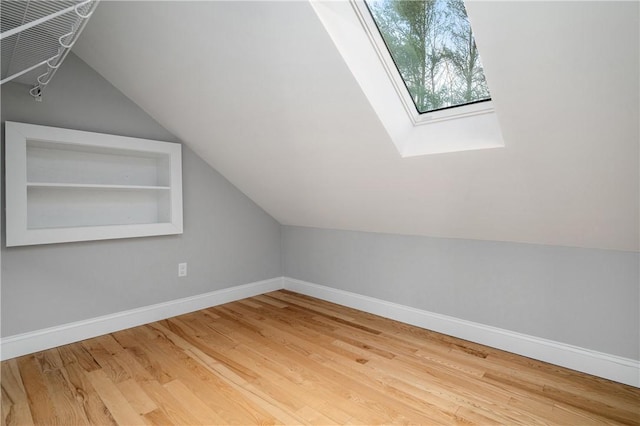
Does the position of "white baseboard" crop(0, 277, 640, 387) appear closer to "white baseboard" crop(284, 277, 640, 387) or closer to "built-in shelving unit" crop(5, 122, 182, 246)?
"white baseboard" crop(284, 277, 640, 387)

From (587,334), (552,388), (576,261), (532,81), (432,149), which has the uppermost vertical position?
(532,81)

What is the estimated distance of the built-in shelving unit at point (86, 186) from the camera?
2.10 meters

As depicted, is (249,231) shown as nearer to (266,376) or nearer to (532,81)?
(266,376)

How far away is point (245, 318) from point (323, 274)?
0.84 m

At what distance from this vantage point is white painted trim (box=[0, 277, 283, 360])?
7.03 ft

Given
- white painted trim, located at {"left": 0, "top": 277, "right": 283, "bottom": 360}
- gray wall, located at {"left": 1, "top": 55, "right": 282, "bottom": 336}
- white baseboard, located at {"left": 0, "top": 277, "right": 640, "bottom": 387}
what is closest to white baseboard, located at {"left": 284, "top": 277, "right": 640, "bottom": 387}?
white baseboard, located at {"left": 0, "top": 277, "right": 640, "bottom": 387}

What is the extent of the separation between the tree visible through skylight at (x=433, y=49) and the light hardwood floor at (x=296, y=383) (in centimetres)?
146

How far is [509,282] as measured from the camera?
7.22 ft

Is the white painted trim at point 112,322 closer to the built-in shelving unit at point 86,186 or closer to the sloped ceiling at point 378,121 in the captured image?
the built-in shelving unit at point 86,186

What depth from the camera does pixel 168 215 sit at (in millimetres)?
2820

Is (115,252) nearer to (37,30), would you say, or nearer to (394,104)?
(37,30)

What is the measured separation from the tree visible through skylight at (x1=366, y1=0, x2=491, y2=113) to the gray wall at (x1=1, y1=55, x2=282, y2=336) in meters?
1.90

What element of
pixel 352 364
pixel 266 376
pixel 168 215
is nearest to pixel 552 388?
pixel 352 364

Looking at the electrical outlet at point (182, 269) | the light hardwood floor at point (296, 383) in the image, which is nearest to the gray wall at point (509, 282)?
the light hardwood floor at point (296, 383)
